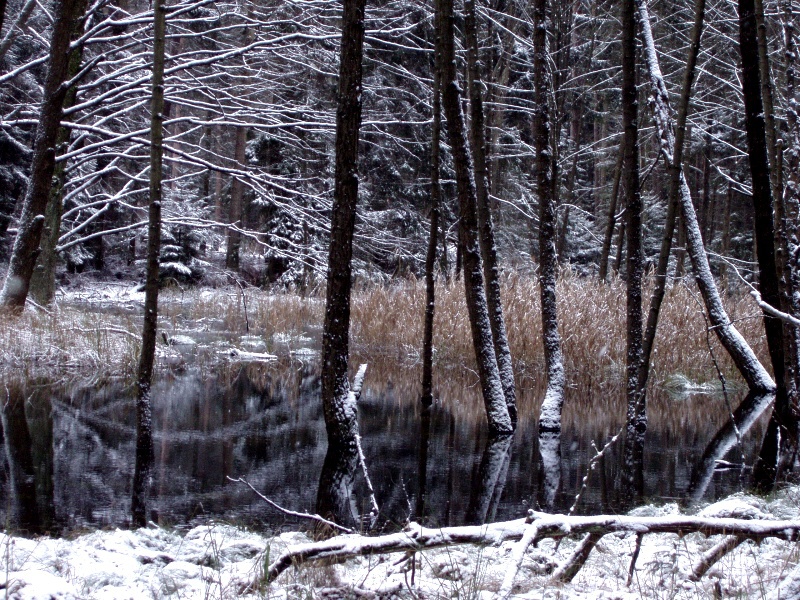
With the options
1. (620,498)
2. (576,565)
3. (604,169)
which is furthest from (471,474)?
(604,169)

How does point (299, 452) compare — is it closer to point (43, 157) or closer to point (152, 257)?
point (152, 257)

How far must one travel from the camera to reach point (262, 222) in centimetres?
2231

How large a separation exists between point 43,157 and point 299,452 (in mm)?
5610

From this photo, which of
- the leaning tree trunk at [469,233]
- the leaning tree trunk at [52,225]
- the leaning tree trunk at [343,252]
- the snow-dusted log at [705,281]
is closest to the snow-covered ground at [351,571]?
the leaning tree trunk at [343,252]

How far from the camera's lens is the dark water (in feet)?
16.6

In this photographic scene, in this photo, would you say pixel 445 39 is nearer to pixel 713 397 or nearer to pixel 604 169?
pixel 713 397

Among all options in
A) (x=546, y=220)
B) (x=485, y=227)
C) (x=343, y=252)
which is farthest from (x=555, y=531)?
(x=546, y=220)

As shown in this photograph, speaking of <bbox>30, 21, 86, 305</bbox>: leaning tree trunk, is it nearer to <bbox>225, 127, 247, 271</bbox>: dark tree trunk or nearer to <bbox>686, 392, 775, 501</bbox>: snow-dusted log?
<bbox>225, 127, 247, 271</bbox>: dark tree trunk

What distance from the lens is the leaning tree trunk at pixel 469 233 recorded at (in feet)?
23.4

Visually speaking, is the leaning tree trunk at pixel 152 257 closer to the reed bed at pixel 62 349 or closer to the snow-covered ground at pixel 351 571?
the snow-covered ground at pixel 351 571

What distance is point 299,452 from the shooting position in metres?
6.61

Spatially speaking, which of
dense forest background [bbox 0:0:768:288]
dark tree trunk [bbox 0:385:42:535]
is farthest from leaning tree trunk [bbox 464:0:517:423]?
dark tree trunk [bbox 0:385:42:535]

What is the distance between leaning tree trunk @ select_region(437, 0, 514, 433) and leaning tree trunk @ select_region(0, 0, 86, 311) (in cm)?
516

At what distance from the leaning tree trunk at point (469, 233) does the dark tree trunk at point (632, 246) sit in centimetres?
126
